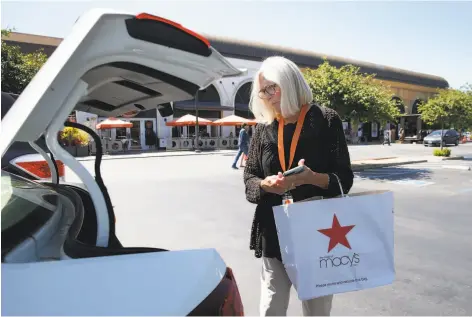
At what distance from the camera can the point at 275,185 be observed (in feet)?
5.70

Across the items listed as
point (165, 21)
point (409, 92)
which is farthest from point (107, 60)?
point (409, 92)

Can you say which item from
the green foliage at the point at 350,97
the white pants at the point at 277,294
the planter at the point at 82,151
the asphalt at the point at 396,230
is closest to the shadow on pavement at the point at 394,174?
the asphalt at the point at 396,230

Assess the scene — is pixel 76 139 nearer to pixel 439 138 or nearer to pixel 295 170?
pixel 295 170

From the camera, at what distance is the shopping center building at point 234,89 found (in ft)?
88.1

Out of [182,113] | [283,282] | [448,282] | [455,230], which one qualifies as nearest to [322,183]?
[283,282]

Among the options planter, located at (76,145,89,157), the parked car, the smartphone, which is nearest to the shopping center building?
planter, located at (76,145,89,157)

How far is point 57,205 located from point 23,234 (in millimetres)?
475

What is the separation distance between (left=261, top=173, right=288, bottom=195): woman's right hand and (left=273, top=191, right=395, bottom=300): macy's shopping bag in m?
0.10

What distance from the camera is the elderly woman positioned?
1847 mm

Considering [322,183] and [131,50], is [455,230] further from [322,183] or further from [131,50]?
[131,50]

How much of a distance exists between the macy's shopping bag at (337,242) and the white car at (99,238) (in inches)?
17.2

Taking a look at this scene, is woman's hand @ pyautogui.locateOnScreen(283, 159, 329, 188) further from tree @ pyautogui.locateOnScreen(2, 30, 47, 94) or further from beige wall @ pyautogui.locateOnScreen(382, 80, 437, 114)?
beige wall @ pyautogui.locateOnScreen(382, 80, 437, 114)

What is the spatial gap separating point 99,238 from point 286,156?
988mm

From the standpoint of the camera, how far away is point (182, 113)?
29594mm
